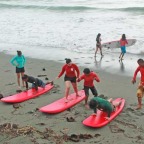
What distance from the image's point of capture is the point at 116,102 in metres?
11.8

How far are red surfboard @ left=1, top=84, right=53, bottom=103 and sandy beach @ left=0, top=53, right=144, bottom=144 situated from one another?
0.58 ft

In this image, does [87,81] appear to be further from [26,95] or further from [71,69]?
[26,95]

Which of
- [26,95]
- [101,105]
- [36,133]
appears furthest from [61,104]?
[36,133]

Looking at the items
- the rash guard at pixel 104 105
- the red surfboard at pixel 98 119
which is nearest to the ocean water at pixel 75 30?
the red surfboard at pixel 98 119

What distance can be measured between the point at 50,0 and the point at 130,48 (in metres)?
33.8

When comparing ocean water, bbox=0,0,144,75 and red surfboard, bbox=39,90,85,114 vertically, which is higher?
ocean water, bbox=0,0,144,75

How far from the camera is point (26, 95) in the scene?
43.7 feet

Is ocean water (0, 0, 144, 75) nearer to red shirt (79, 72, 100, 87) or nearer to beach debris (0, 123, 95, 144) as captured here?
red shirt (79, 72, 100, 87)

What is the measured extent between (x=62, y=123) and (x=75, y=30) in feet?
67.9

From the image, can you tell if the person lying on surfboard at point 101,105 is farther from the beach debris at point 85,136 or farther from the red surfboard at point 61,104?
the red surfboard at point 61,104

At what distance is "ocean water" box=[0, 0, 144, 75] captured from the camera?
20.9 meters

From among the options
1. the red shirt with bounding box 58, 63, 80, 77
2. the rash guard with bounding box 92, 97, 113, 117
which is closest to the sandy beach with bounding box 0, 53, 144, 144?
the rash guard with bounding box 92, 97, 113, 117

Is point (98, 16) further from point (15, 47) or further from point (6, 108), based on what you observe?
point (6, 108)

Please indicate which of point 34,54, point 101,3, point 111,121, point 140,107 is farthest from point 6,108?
point 101,3
